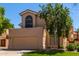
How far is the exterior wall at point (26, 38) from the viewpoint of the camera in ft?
96.5

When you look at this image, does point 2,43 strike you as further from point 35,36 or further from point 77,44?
point 77,44

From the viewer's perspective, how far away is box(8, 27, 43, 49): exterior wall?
96.5 feet

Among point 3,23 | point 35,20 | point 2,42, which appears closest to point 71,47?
point 35,20

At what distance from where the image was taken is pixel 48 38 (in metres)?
29.5

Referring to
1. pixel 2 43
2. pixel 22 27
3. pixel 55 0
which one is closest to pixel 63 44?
pixel 22 27

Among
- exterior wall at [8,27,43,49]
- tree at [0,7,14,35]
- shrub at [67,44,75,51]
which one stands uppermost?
tree at [0,7,14,35]

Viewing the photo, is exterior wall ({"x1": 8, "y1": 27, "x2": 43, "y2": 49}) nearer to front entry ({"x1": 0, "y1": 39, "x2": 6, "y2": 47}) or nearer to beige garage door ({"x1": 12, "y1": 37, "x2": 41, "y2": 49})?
beige garage door ({"x1": 12, "y1": 37, "x2": 41, "y2": 49})

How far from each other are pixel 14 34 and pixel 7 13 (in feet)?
10.1

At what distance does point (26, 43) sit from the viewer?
30.0 m

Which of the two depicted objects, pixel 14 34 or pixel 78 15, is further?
pixel 14 34

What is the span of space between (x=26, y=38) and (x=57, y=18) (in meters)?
5.32

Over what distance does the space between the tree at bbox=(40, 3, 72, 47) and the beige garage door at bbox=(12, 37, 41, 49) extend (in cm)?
341

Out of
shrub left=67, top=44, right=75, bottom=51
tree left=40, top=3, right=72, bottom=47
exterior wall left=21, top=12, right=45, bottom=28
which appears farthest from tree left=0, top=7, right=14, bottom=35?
shrub left=67, top=44, right=75, bottom=51

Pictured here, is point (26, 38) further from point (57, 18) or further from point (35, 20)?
point (57, 18)
